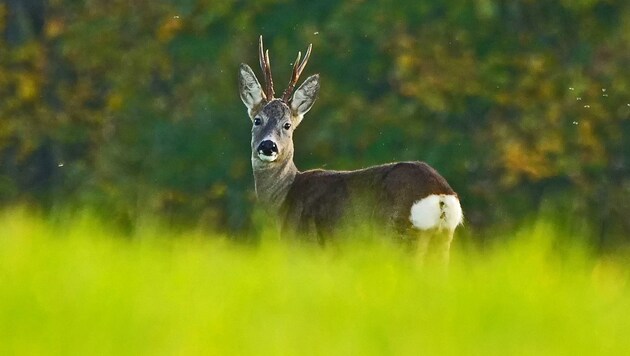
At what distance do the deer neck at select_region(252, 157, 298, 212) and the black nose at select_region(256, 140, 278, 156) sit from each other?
164 mm

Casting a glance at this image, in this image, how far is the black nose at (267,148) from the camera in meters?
9.91

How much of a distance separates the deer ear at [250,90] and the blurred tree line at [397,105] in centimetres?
288

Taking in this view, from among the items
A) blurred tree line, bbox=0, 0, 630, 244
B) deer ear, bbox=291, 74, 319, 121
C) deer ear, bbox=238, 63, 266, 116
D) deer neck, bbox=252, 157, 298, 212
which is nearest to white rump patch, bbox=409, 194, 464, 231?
deer neck, bbox=252, 157, 298, 212

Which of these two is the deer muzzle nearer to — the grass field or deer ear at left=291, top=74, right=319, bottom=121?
deer ear at left=291, top=74, right=319, bottom=121

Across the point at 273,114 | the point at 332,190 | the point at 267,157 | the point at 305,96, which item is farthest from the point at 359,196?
the point at 305,96

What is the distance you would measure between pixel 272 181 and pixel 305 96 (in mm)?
850

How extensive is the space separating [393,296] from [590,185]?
33.0 ft

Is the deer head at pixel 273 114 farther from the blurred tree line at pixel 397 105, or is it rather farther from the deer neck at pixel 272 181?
the blurred tree line at pixel 397 105

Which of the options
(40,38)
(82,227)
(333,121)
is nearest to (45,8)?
(40,38)

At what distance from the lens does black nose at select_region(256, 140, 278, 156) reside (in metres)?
9.91

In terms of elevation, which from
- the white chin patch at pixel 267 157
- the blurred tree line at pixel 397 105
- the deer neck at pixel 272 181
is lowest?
the deer neck at pixel 272 181

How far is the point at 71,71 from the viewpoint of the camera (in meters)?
17.8

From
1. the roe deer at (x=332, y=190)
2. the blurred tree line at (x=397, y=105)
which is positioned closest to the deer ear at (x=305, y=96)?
the roe deer at (x=332, y=190)

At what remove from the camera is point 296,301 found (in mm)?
4395
